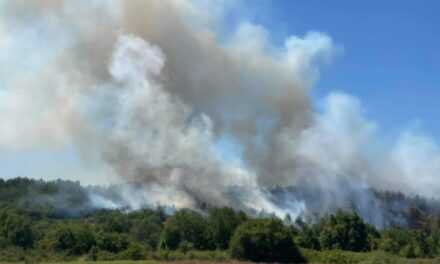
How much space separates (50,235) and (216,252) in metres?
20.9

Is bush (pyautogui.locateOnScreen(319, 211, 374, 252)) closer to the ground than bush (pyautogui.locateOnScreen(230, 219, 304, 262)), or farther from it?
farther from it

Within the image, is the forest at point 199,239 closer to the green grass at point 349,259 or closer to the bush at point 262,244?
the bush at point 262,244

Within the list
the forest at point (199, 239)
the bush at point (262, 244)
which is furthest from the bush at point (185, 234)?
the bush at point (262, 244)

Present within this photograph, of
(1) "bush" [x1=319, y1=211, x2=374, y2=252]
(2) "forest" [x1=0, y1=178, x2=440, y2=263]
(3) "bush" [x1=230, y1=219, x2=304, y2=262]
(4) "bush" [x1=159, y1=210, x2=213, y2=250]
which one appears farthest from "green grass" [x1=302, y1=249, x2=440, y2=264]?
(4) "bush" [x1=159, y1=210, x2=213, y2=250]

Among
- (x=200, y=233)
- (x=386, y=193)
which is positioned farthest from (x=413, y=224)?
(x=200, y=233)

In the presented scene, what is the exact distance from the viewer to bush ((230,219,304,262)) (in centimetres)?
6569

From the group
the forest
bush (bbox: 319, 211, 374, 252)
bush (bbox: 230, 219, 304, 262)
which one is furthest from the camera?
bush (bbox: 319, 211, 374, 252)

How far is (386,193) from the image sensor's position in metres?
148

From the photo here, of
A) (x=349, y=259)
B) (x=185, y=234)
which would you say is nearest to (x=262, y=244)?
(x=349, y=259)

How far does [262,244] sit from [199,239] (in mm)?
12918

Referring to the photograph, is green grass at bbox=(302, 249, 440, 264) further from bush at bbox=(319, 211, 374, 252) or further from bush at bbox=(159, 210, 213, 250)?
bush at bbox=(159, 210, 213, 250)

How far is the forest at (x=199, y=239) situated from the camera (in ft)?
217

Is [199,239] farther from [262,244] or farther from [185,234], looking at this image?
[262,244]

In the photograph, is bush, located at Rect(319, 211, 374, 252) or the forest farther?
bush, located at Rect(319, 211, 374, 252)
